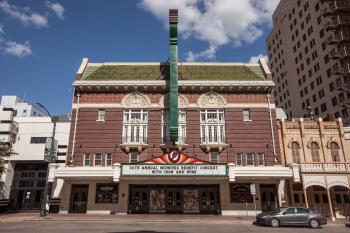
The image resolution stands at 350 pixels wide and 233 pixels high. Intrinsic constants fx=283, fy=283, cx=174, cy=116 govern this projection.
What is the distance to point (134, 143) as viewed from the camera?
98.2 feet

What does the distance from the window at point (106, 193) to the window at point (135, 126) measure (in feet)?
16.4

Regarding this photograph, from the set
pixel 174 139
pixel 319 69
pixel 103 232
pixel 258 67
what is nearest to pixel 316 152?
pixel 258 67

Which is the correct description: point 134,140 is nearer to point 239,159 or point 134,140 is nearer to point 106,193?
point 106,193

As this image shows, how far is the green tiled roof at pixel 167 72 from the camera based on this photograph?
33125 millimetres

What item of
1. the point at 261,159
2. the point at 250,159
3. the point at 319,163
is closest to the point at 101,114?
the point at 250,159

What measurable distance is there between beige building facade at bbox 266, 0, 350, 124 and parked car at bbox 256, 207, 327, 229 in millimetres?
19038

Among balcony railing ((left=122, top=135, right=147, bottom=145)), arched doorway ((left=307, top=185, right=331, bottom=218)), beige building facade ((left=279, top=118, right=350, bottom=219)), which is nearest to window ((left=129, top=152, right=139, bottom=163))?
balcony railing ((left=122, top=135, right=147, bottom=145))

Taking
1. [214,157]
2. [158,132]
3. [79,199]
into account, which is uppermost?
[158,132]

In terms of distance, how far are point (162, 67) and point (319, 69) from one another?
35.3 metres

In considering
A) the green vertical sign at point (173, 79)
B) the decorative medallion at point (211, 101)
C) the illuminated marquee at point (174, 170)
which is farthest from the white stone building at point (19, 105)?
the decorative medallion at point (211, 101)

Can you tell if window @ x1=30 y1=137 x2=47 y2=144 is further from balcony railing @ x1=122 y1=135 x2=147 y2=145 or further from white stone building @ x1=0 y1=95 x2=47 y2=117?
white stone building @ x1=0 y1=95 x2=47 y2=117

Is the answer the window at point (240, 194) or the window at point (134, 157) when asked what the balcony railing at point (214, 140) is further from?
the window at point (134, 157)

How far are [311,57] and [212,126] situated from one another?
123 ft

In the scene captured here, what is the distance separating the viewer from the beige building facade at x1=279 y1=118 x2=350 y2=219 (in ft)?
90.2
